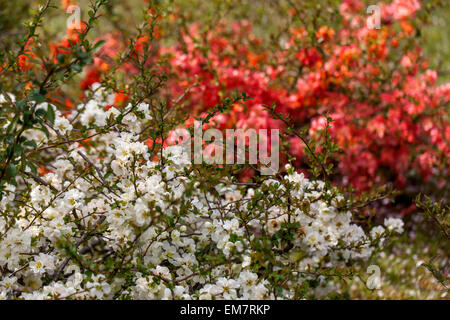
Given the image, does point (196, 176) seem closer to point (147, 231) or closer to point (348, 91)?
point (147, 231)

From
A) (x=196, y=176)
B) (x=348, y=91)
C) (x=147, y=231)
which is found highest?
(x=348, y=91)

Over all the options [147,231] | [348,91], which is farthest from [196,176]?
[348,91]

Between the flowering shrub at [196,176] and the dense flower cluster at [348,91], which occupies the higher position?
the dense flower cluster at [348,91]

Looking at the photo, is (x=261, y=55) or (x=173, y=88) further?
(x=173, y=88)

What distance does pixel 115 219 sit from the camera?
1.68m

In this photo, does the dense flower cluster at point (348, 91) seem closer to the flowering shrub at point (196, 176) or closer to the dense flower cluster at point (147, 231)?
the flowering shrub at point (196, 176)

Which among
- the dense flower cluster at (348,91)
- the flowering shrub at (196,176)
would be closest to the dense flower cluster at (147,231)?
the flowering shrub at (196,176)

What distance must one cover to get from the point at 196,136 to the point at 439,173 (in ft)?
8.93

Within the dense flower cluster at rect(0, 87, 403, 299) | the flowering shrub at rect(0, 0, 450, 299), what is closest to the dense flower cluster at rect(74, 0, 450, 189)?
the flowering shrub at rect(0, 0, 450, 299)

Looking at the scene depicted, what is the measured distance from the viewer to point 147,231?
1.69 meters

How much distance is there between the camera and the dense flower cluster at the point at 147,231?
5.24ft

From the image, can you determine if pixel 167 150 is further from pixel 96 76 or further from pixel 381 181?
pixel 96 76

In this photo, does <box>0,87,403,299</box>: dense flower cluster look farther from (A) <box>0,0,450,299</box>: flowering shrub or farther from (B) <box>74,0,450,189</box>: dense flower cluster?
(B) <box>74,0,450,189</box>: dense flower cluster
